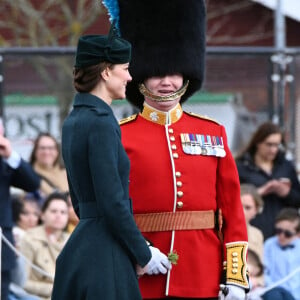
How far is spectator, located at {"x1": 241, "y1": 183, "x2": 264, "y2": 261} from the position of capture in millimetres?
8844

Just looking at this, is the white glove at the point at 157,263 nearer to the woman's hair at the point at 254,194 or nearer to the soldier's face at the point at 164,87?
the soldier's face at the point at 164,87

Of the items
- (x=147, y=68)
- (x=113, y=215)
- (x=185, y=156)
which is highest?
(x=147, y=68)

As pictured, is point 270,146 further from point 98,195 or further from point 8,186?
point 98,195

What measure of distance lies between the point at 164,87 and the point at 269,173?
13.4 feet

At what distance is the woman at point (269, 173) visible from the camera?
959 centimetres

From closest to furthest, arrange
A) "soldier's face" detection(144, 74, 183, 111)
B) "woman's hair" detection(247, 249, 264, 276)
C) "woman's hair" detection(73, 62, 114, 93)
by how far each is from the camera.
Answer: "woman's hair" detection(73, 62, 114, 93), "soldier's face" detection(144, 74, 183, 111), "woman's hair" detection(247, 249, 264, 276)

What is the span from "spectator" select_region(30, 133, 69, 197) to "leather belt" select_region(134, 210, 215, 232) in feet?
13.3

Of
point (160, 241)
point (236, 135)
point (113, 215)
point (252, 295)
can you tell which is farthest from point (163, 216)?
point (236, 135)

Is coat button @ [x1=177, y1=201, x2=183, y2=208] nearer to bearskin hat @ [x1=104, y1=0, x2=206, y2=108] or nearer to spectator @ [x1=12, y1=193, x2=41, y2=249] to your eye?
bearskin hat @ [x1=104, y1=0, x2=206, y2=108]

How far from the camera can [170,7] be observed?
5.95 metres

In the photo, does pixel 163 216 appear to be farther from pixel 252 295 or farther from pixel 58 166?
pixel 58 166

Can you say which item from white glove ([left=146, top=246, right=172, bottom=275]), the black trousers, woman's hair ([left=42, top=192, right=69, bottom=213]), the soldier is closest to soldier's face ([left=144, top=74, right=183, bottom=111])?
the soldier

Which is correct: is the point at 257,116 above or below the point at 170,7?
above

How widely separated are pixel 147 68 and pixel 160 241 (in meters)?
0.82
